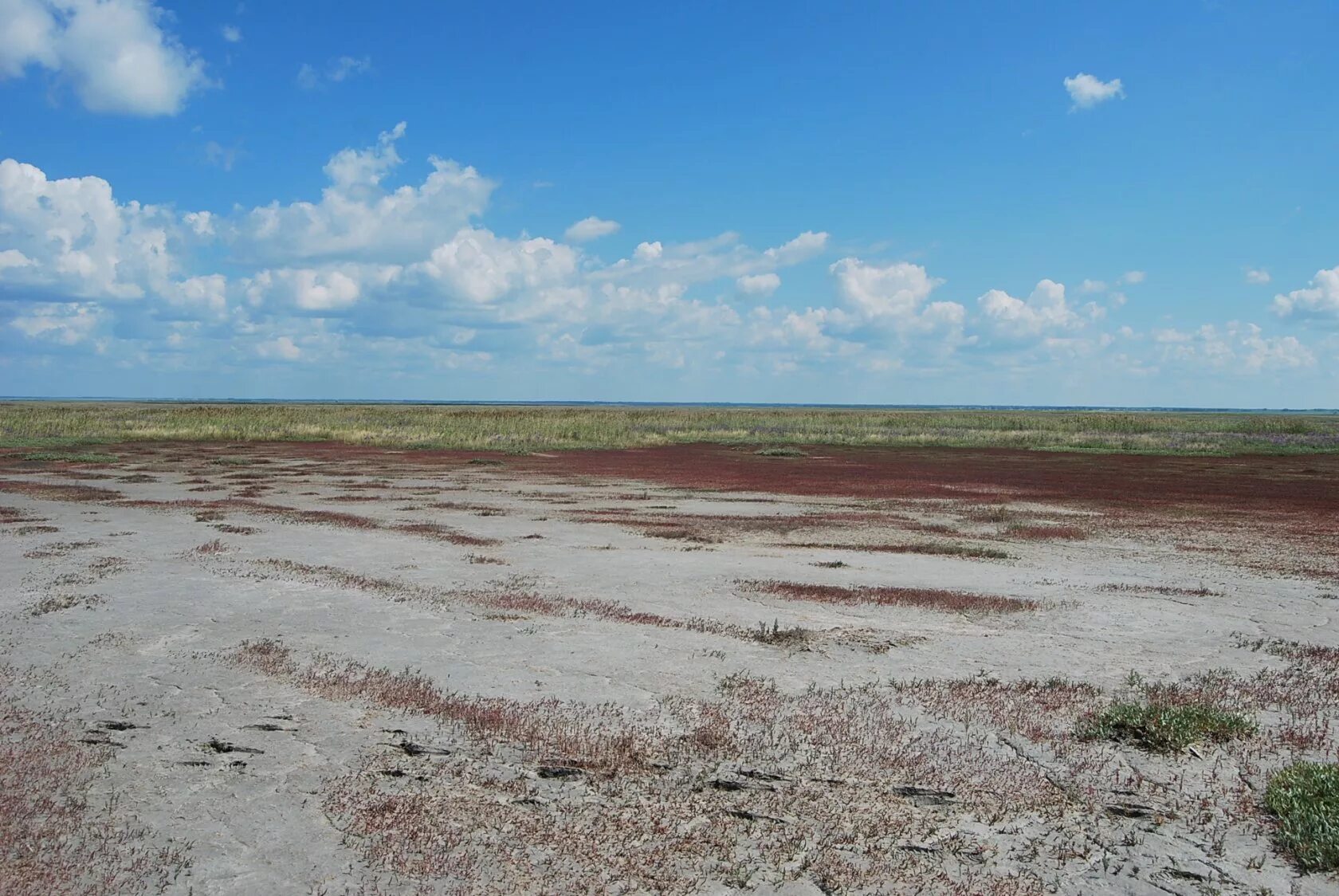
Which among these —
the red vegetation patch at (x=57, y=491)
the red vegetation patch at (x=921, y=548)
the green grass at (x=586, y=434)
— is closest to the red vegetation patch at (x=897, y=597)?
the red vegetation patch at (x=921, y=548)

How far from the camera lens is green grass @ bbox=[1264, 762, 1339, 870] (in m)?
5.87

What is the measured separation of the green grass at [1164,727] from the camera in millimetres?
7863

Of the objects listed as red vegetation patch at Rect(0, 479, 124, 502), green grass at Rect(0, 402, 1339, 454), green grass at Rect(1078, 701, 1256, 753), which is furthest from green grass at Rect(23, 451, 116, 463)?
green grass at Rect(1078, 701, 1256, 753)

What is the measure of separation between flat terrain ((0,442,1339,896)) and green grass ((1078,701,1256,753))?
0.18ft

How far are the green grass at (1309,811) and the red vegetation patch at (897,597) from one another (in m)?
6.68

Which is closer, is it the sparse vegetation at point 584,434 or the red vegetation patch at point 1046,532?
the red vegetation patch at point 1046,532

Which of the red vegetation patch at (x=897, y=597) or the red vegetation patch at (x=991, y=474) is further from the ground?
the red vegetation patch at (x=991, y=474)

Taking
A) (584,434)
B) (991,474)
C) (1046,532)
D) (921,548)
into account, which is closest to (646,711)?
(921,548)

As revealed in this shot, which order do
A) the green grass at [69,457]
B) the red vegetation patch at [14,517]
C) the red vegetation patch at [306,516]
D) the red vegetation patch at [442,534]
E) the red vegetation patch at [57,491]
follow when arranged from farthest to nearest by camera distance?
the green grass at [69,457] → the red vegetation patch at [57,491] → the red vegetation patch at [306,516] → the red vegetation patch at [14,517] → the red vegetation patch at [442,534]

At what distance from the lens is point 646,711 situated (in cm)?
862

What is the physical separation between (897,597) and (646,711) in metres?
7.19

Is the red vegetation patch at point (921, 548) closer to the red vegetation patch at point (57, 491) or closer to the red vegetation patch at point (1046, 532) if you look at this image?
the red vegetation patch at point (1046, 532)

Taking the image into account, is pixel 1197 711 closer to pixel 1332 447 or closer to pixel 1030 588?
pixel 1030 588

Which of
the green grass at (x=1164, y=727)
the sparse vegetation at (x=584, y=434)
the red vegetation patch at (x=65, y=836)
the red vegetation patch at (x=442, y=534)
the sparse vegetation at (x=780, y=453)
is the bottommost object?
the red vegetation patch at (x=442, y=534)
